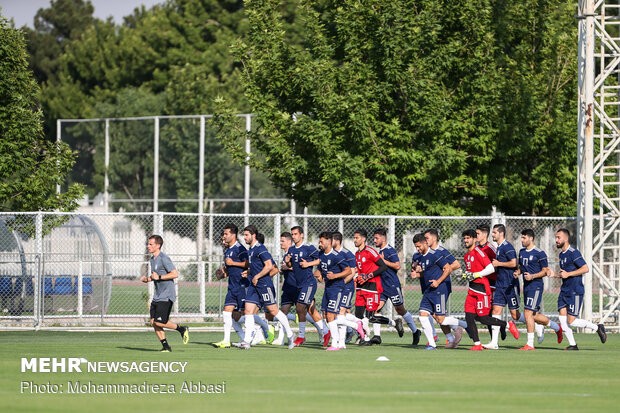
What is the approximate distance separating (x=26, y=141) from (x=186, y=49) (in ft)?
122

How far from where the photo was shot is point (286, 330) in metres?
17.3

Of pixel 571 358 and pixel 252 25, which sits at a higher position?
pixel 252 25

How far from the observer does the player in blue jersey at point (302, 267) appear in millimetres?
17594

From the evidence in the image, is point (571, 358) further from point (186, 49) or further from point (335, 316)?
point (186, 49)

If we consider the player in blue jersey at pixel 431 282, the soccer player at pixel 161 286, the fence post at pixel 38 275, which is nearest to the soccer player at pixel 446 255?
the player in blue jersey at pixel 431 282

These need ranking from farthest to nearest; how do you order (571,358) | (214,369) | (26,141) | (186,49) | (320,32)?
(186,49) < (320,32) < (26,141) < (571,358) < (214,369)

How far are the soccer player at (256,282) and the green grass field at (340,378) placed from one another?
0.52 meters

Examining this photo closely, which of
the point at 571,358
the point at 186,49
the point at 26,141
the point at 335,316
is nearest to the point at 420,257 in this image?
→ the point at 335,316

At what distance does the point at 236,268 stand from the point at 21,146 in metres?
8.95

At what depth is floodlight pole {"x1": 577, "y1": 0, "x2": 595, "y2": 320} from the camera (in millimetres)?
21438

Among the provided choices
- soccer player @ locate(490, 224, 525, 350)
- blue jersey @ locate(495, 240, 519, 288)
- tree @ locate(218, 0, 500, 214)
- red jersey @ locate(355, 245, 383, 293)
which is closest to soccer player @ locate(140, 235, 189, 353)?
red jersey @ locate(355, 245, 383, 293)

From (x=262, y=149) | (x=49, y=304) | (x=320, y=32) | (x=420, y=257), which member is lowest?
(x=49, y=304)

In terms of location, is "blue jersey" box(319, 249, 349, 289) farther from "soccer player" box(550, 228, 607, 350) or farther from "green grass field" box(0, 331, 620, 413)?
"soccer player" box(550, 228, 607, 350)

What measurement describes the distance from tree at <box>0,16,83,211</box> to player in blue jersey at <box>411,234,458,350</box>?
10.7 m
